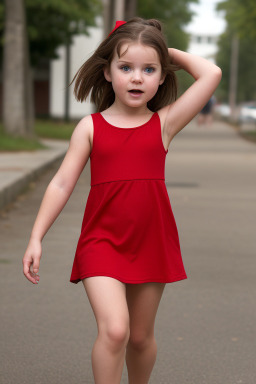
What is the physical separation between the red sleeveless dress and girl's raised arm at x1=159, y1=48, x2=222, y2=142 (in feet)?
0.43

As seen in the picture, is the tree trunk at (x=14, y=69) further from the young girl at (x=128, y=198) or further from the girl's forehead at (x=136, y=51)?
the girl's forehead at (x=136, y=51)

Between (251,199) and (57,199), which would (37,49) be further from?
(57,199)

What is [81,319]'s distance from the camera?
572 cm

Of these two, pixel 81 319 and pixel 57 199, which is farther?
pixel 81 319

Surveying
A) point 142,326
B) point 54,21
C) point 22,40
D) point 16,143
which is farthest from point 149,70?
point 54,21

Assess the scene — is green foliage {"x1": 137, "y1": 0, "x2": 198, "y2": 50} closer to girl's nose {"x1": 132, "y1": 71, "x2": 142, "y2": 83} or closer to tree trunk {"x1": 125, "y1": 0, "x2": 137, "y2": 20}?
tree trunk {"x1": 125, "y1": 0, "x2": 137, "y2": 20}

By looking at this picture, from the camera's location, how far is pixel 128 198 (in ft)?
11.4

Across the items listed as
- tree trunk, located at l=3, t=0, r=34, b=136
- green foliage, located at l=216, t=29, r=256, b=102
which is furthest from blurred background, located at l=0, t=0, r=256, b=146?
green foliage, located at l=216, t=29, r=256, b=102

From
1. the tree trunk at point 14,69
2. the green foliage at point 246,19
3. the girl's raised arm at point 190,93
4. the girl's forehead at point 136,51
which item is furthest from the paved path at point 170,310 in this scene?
the green foliage at point 246,19

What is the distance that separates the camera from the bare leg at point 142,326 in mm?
3525

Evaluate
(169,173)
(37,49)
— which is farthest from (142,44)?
(37,49)

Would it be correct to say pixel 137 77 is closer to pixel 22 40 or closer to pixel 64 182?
pixel 64 182

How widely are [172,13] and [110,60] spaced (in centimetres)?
4981

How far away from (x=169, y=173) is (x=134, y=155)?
14411 millimetres
